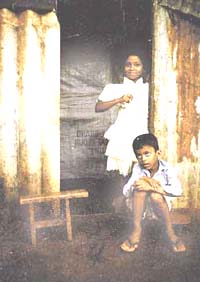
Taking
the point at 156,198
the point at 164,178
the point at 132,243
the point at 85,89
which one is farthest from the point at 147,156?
the point at 85,89

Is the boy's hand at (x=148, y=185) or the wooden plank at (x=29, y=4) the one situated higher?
the wooden plank at (x=29, y=4)

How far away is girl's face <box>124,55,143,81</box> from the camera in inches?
220

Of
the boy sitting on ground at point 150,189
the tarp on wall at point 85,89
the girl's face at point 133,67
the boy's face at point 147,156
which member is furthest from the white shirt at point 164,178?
the tarp on wall at point 85,89

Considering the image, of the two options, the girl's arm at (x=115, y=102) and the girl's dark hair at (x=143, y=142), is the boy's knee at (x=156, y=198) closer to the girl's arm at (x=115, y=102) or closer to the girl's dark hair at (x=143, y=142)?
→ the girl's dark hair at (x=143, y=142)

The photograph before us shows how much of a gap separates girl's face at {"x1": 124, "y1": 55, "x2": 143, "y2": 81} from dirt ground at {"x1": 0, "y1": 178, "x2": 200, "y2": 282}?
6.92 feet

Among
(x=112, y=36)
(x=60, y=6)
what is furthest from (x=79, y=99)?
(x=60, y=6)

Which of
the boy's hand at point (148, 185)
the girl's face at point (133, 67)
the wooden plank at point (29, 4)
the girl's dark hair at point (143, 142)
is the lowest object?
the boy's hand at point (148, 185)

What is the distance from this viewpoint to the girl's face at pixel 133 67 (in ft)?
18.3

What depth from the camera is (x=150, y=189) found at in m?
4.06

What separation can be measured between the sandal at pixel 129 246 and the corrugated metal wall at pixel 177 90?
59.5 inches

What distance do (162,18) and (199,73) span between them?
0.88m

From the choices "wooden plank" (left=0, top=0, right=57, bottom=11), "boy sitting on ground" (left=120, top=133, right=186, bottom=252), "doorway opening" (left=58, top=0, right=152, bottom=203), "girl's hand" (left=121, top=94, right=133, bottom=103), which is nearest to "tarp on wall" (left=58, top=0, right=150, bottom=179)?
"doorway opening" (left=58, top=0, right=152, bottom=203)

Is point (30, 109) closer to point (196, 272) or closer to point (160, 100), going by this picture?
point (160, 100)

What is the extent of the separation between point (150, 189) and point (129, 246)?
646 millimetres
